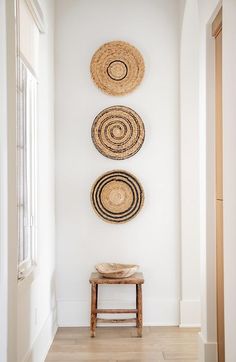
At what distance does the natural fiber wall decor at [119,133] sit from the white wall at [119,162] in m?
0.07

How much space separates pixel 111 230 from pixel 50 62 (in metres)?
1.57

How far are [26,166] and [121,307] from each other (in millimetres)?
1823

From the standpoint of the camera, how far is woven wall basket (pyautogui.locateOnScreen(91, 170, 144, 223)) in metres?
4.73

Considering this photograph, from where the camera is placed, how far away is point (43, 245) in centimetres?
404

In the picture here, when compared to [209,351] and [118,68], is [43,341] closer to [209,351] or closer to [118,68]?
[209,351]

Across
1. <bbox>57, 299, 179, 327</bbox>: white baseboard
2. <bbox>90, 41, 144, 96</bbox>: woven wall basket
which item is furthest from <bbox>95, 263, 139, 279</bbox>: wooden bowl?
<bbox>90, 41, 144, 96</bbox>: woven wall basket

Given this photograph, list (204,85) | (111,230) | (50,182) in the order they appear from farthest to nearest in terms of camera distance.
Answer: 1. (111,230)
2. (50,182)
3. (204,85)

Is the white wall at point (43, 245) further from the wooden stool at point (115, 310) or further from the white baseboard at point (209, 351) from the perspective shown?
the white baseboard at point (209, 351)

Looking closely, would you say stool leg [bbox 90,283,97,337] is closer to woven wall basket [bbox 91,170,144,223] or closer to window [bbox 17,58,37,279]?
woven wall basket [bbox 91,170,144,223]

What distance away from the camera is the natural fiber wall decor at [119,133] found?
15.5 ft
